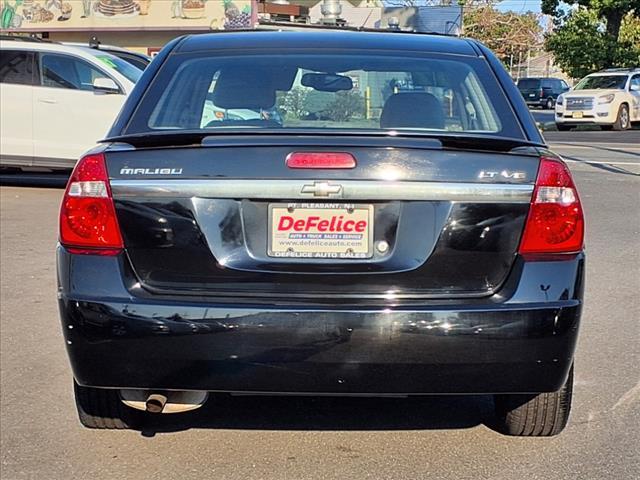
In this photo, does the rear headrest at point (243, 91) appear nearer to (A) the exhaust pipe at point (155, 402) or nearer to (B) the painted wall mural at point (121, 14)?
(A) the exhaust pipe at point (155, 402)

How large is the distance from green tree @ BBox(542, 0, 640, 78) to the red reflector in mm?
30985

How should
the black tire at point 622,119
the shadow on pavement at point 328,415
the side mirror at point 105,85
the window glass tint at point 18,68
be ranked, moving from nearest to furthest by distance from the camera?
the shadow on pavement at point 328,415
the side mirror at point 105,85
the window glass tint at point 18,68
the black tire at point 622,119

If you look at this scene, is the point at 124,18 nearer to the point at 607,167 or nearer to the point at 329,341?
the point at 607,167

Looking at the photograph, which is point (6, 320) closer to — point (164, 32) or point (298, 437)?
point (298, 437)

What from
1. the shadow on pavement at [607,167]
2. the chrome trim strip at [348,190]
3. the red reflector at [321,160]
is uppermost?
the red reflector at [321,160]

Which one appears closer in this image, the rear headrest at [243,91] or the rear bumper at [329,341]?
the rear bumper at [329,341]

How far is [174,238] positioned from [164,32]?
24.8 metres

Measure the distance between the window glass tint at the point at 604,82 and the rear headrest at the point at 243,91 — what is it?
24.1m

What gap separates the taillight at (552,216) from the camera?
310cm

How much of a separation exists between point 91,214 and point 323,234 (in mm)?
841

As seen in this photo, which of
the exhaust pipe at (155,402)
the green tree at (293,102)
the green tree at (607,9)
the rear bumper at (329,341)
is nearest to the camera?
the rear bumper at (329,341)

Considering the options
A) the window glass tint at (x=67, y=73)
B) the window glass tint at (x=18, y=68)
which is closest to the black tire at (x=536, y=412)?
the window glass tint at (x=67, y=73)

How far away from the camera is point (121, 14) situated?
26.3 metres

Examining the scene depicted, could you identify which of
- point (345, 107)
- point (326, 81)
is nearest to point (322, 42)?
point (326, 81)
